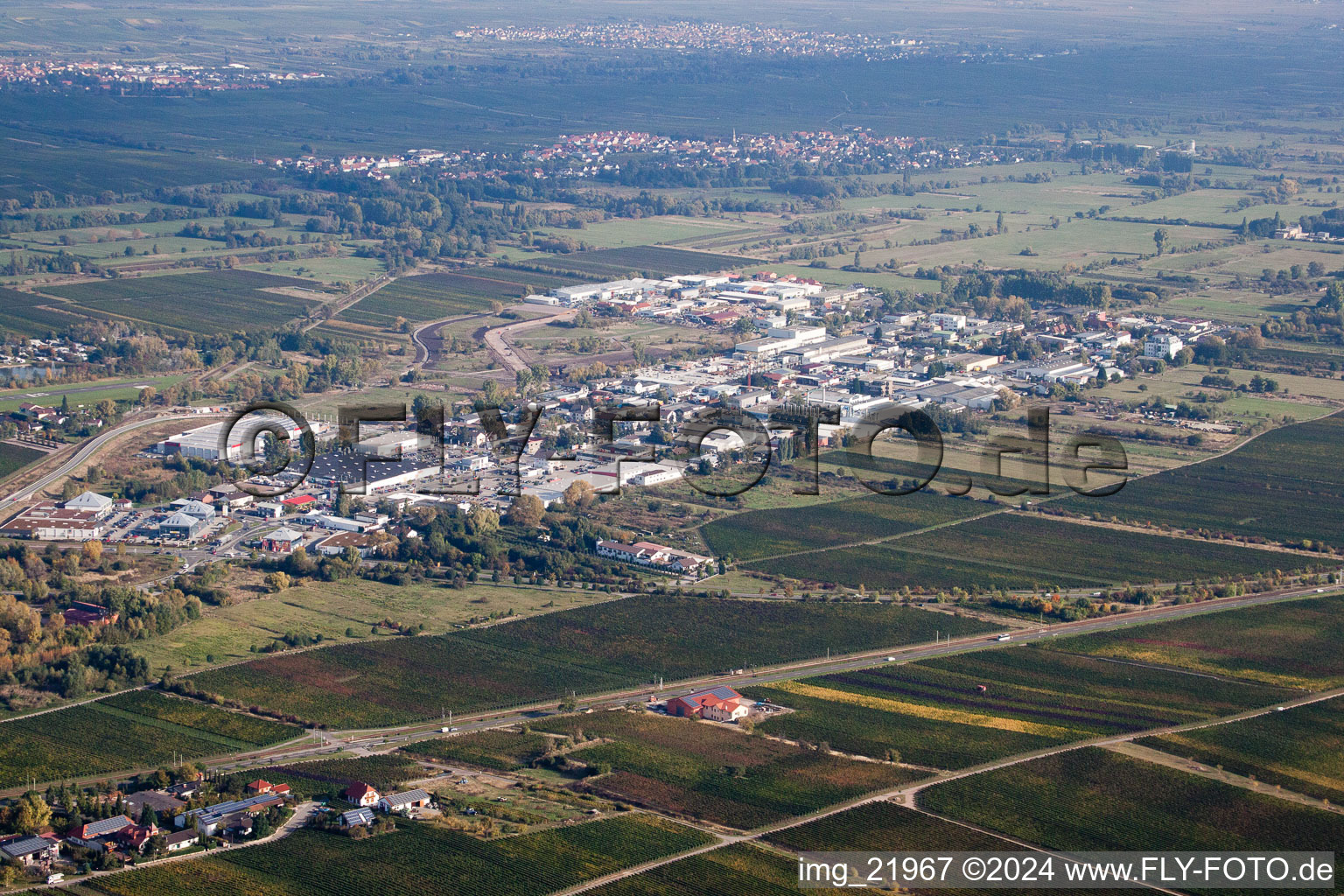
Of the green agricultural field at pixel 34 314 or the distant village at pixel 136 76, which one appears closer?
the green agricultural field at pixel 34 314

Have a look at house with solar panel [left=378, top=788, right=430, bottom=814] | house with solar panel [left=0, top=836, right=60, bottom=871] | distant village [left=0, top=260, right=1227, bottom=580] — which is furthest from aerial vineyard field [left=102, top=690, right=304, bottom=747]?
distant village [left=0, top=260, right=1227, bottom=580]

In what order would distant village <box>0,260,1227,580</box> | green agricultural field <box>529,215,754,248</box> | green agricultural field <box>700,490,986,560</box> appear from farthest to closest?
green agricultural field <box>529,215,754,248</box> → distant village <box>0,260,1227,580</box> → green agricultural field <box>700,490,986,560</box>

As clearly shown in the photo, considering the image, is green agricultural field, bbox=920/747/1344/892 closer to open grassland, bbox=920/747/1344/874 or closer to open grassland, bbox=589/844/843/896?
open grassland, bbox=920/747/1344/874

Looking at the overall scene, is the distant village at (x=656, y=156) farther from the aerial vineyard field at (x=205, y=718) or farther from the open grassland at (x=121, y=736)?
the open grassland at (x=121, y=736)

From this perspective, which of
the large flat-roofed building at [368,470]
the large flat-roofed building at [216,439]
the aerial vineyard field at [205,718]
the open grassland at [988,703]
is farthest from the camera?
the large flat-roofed building at [216,439]

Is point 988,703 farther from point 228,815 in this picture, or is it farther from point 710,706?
point 228,815

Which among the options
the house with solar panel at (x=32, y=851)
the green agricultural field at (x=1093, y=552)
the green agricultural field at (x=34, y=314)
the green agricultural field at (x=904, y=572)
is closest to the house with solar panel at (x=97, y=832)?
the house with solar panel at (x=32, y=851)

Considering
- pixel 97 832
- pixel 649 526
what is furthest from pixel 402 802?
pixel 649 526
